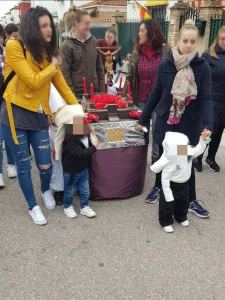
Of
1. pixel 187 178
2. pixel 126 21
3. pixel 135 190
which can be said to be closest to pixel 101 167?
pixel 135 190

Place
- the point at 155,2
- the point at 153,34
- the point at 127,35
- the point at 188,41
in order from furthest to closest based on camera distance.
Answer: the point at 127,35 → the point at 155,2 → the point at 153,34 → the point at 188,41

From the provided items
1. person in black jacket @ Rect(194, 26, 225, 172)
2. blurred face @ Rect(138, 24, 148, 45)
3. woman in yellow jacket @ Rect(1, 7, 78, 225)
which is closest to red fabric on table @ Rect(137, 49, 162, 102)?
blurred face @ Rect(138, 24, 148, 45)

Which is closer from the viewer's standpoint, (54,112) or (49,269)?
(49,269)

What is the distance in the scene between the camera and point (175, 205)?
286 centimetres

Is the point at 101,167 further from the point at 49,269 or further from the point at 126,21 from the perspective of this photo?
the point at 126,21

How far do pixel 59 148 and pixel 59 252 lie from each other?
2.83 ft

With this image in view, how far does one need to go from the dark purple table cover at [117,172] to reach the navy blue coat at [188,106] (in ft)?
1.04

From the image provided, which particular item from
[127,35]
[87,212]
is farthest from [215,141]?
[127,35]

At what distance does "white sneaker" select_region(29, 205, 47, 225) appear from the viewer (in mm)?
2926

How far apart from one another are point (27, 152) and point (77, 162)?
440 millimetres

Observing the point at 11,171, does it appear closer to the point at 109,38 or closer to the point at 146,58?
the point at 146,58

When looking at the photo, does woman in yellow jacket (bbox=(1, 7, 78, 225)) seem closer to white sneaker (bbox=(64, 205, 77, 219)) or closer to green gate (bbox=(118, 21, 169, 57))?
white sneaker (bbox=(64, 205, 77, 219))

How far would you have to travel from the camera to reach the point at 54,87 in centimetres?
294

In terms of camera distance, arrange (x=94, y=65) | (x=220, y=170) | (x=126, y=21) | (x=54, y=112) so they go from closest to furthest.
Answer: (x=54, y=112) < (x=94, y=65) < (x=220, y=170) < (x=126, y=21)
